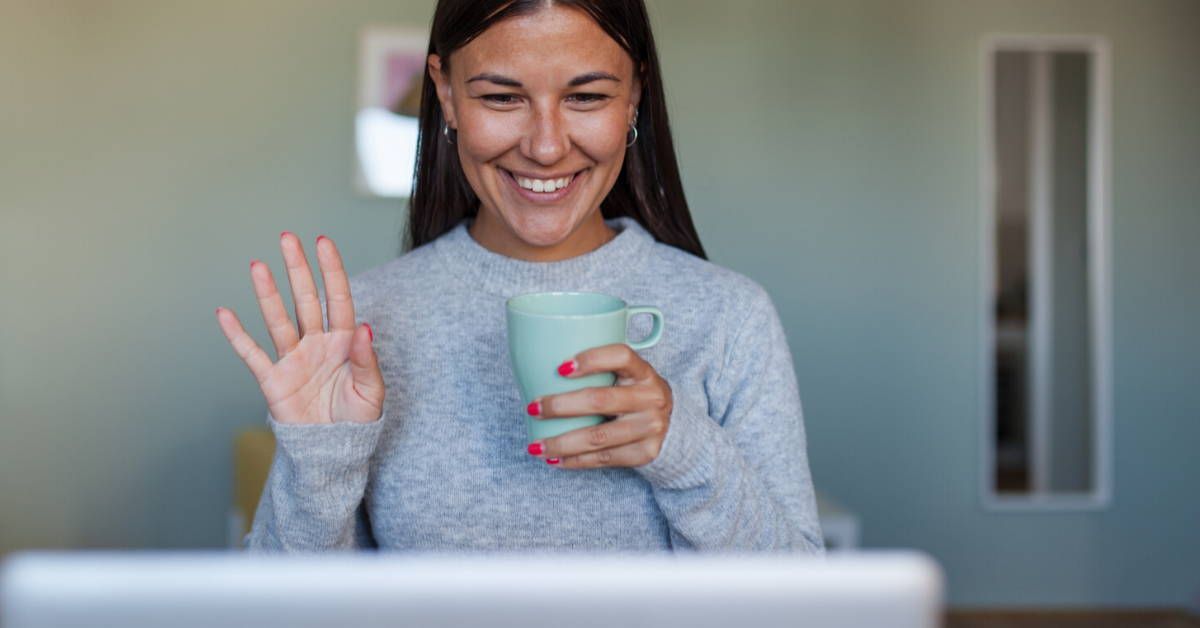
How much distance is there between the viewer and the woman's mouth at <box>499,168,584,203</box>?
104cm

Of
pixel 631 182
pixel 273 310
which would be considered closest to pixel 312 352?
pixel 273 310

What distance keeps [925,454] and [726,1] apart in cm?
171

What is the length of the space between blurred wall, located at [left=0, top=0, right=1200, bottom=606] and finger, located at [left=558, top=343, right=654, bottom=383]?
7.85 feet

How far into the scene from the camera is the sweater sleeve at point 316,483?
0.87 m

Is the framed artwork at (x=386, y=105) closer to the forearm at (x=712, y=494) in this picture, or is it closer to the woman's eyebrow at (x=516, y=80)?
the woman's eyebrow at (x=516, y=80)

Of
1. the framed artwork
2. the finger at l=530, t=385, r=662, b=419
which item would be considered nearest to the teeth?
the finger at l=530, t=385, r=662, b=419

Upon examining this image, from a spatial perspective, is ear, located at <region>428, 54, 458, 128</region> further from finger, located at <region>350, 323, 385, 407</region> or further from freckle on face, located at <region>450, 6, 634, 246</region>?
finger, located at <region>350, 323, 385, 407</region>

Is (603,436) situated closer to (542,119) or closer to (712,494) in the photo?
(712,494)

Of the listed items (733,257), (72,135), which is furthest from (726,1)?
(72,135)

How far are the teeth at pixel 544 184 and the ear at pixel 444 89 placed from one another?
4.9 inches

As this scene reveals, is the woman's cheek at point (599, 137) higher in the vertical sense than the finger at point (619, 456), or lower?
higher

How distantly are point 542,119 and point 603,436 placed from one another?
383 millimetres

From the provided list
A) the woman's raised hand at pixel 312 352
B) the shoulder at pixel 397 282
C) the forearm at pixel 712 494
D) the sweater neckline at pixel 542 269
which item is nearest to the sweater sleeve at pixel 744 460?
the forearm at pixel 712 494

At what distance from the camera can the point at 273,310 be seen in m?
0.86
